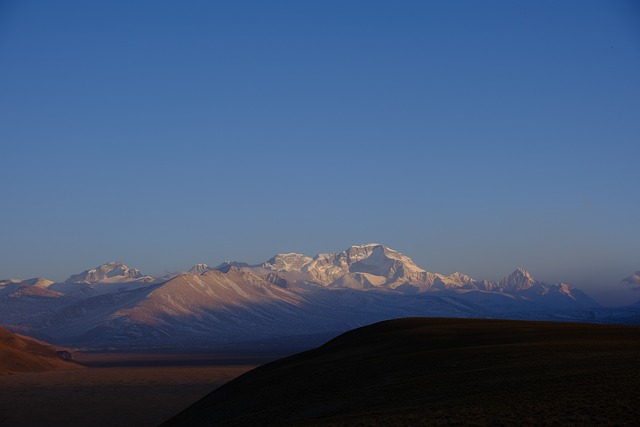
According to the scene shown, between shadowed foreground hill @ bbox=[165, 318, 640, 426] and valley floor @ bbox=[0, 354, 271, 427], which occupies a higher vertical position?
shadowed foreground hill @ bbox=[165, 318, 640, 426]

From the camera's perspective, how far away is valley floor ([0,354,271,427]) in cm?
9719

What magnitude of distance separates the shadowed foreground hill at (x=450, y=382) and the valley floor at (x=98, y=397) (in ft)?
86.7

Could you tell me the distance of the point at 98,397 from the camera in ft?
402

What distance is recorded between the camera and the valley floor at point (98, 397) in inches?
3826

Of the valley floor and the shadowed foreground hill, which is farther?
the valley floor

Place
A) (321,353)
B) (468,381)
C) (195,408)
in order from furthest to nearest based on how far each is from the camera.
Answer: (321,353)
(195,408)
(468,381)

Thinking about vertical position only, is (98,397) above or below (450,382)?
below

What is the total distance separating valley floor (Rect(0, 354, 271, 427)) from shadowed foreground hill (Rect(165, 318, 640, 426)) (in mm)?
26411

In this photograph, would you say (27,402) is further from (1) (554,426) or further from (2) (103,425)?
(1) (554,426)

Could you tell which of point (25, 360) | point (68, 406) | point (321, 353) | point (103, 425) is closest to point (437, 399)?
point (321, 353)

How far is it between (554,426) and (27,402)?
9837 cm

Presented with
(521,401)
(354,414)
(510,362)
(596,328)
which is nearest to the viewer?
(521,401)

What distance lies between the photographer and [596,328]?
259ft

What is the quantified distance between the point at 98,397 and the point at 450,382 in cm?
8814
